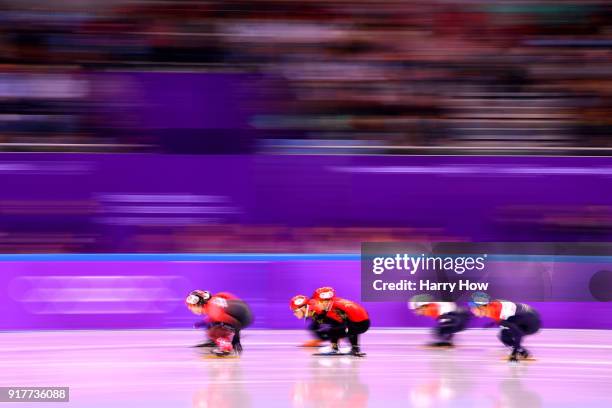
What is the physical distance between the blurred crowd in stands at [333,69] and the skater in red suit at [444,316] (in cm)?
130

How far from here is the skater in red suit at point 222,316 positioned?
17.8 ft

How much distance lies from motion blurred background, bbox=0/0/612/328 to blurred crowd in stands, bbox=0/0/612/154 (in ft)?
0.05

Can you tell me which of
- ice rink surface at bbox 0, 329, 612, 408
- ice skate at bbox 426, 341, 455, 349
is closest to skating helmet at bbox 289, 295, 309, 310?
ice rink surface at bbox 0, 329, 612, 408

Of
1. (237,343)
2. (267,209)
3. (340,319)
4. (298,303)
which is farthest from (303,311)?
(267,209)

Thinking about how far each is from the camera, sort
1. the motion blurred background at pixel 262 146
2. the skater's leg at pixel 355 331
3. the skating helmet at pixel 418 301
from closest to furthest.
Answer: the skater's leg at pixel 355 331 < the skating helmet at pixel 418 301 < the motion blurred background at pixel 262 146

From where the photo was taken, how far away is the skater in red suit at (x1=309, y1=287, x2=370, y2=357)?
5.46 meters

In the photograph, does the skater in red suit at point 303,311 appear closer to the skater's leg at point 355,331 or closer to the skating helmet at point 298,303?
the skating helmet at point 298,303

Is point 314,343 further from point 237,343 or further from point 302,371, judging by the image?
point 302,371

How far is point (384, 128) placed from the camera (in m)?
6.91

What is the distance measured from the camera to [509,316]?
5309 millimetres

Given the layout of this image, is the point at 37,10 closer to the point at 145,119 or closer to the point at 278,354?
the point at 145,119

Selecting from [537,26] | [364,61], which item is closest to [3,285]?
[364,61]

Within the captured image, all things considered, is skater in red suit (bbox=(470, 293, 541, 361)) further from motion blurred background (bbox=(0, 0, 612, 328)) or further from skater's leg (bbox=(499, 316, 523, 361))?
motion blurred background (bbox=(0, 0, 612, 328))

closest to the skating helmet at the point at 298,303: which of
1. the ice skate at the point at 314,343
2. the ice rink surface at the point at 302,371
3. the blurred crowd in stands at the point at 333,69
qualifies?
the ice rink surface at the point at 302,371
